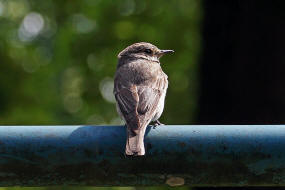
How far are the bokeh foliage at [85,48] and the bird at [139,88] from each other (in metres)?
7.43

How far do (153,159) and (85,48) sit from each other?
13697 millimetres

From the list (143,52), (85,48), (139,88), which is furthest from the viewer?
(85,48)

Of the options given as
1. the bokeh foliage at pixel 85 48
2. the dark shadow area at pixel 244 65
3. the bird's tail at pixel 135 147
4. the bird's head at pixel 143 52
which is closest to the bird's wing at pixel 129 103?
the bird's tail at pixel 135 147

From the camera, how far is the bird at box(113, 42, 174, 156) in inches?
222

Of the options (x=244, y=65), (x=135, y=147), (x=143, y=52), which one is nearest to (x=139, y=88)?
(x=143, y=52)

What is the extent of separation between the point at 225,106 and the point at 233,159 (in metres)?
7.22

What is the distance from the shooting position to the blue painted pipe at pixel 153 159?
3500 millimetres

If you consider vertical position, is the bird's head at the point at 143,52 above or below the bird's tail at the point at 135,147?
above

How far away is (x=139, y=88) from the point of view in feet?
22.2

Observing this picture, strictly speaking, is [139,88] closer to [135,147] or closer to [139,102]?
[139,102]

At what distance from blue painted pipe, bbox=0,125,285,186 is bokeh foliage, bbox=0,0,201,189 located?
40.2 feet

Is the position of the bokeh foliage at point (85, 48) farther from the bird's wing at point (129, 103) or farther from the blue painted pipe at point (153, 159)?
the blue painted pipe at point (153, 159)

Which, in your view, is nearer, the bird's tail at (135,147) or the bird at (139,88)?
the bird's tail at (135,147)

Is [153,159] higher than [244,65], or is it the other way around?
[244,65]
